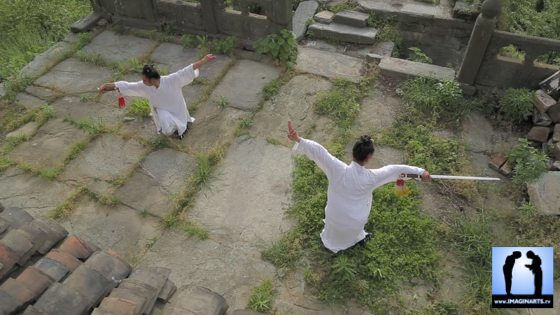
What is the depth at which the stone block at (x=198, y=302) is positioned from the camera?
10.4 ft

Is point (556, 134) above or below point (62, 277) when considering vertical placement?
below

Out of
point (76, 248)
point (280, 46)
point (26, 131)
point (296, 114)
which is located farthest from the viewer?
point (280, 46)

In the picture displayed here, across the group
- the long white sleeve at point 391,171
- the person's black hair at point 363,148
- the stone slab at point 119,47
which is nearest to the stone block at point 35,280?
the person's black hair at point 363,148

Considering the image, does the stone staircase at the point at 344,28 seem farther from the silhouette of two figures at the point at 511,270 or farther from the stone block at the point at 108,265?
the stone block at the point at 108,265

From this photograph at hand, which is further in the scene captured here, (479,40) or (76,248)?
(479,40)

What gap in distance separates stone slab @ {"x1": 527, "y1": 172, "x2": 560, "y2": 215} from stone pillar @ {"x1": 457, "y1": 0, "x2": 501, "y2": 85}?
2078 mm

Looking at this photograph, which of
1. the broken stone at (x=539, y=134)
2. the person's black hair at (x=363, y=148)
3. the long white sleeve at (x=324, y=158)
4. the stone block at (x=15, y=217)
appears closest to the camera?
the stone block at (x=15, y=217)

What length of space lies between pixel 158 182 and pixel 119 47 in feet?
12.8

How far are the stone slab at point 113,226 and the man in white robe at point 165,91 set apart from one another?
1.47 meters

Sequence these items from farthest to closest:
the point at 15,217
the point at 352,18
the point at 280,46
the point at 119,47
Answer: the point at 352,18 < the point at 119,47 < the point at 280,46 < the point at 15,217

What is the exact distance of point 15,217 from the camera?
Answer: 3611 millimetres

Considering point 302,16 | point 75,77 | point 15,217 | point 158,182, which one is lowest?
point 158,182

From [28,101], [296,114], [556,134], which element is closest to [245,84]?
[296,114]

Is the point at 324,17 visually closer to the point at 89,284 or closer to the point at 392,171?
the point at 392,171
